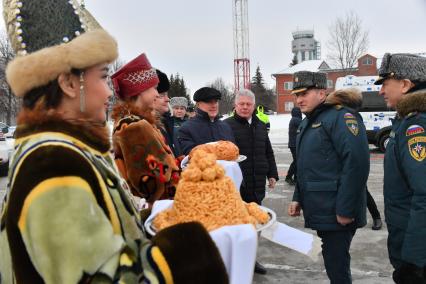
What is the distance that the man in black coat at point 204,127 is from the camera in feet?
16.6

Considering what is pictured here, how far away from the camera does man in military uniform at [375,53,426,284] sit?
2684mm

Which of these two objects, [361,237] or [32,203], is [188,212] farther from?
[361,237]

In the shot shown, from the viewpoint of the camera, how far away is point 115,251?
135 cm

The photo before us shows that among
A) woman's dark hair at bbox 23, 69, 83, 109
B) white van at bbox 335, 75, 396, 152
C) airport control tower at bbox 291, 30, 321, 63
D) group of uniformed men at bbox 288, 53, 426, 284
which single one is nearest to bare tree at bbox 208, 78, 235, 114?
airport control tower at bbox 291, 30, 321, 63

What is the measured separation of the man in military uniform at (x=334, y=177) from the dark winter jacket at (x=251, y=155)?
1.57 meters

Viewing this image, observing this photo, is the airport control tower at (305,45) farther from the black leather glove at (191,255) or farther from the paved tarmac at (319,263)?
the black leather glove at (191,255)

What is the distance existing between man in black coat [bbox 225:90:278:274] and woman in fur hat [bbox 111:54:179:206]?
226cm

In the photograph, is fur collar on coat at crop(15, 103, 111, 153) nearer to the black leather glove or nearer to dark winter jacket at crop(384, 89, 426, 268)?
the black leather glove

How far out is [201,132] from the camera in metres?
5.07

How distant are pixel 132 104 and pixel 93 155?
161 centimetres

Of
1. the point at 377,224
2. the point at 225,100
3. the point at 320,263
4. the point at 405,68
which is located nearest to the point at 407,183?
the point at 405,68

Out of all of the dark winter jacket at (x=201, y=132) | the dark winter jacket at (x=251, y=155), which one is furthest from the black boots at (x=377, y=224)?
the dark winter jacket at (x=201, y=132)

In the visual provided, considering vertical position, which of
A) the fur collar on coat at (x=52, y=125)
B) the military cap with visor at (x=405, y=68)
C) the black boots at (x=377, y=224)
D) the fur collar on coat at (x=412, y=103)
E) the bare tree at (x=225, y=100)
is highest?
the military cap with visor at (x=405, y=68)

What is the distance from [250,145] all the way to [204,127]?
2.04 feet
